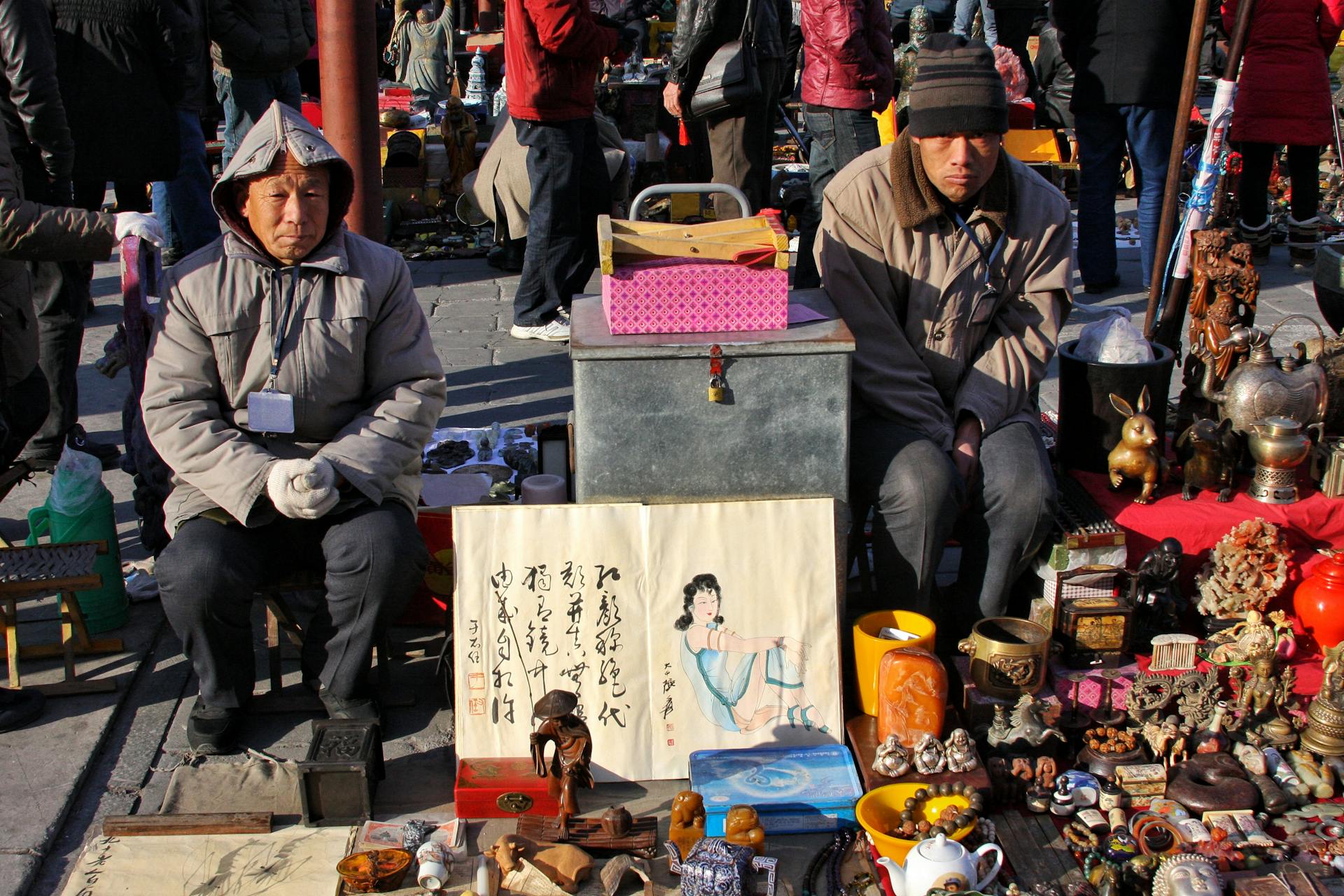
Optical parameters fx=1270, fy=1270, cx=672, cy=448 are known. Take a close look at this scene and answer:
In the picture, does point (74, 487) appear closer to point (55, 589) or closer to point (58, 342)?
point (55, 589)

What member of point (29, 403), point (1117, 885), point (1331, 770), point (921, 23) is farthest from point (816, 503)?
point (921, 23)

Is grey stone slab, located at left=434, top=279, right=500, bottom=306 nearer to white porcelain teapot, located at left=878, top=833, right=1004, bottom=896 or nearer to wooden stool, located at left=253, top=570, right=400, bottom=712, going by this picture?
wooden stool, located at left=253, top=570, right=400, bottom=712

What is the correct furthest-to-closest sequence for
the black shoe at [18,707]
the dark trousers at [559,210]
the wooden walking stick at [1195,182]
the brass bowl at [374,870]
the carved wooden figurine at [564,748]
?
1. the dark trousers at [559,210]
2. the wooden walking stick at [1195,182]
3. the black shoe at [18,707]
4. the carved wooden figurine at [564,748]
5. the brass bowl at [374,870]

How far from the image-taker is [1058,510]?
132 inches

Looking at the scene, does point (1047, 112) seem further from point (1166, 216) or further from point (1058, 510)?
point (1058, 510)

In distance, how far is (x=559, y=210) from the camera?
5645 millimetres

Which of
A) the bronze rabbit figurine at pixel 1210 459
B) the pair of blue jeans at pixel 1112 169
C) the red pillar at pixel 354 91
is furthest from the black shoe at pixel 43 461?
the pair of blue jeans at pixel 1112 169

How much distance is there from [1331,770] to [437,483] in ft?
8.16

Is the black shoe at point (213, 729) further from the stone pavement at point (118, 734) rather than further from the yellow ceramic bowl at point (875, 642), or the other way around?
the yellow ceramic bowl at point (875, 642)

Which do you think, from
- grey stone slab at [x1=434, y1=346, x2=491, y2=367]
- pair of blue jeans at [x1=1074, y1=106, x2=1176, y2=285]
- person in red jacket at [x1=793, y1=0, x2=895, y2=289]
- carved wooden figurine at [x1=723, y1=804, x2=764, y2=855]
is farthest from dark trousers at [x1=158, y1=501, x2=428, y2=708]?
pair of blue jeans at [x1=1074, y1=106, x2=1176, y2=285]

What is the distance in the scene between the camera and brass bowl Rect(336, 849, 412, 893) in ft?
8.24

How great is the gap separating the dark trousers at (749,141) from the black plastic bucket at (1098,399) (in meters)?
2.79

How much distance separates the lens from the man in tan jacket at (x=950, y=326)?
3.16 meters

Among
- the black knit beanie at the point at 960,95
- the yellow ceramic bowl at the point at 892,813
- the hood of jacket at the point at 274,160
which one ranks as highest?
the black knit beanie at the point at 960,95
